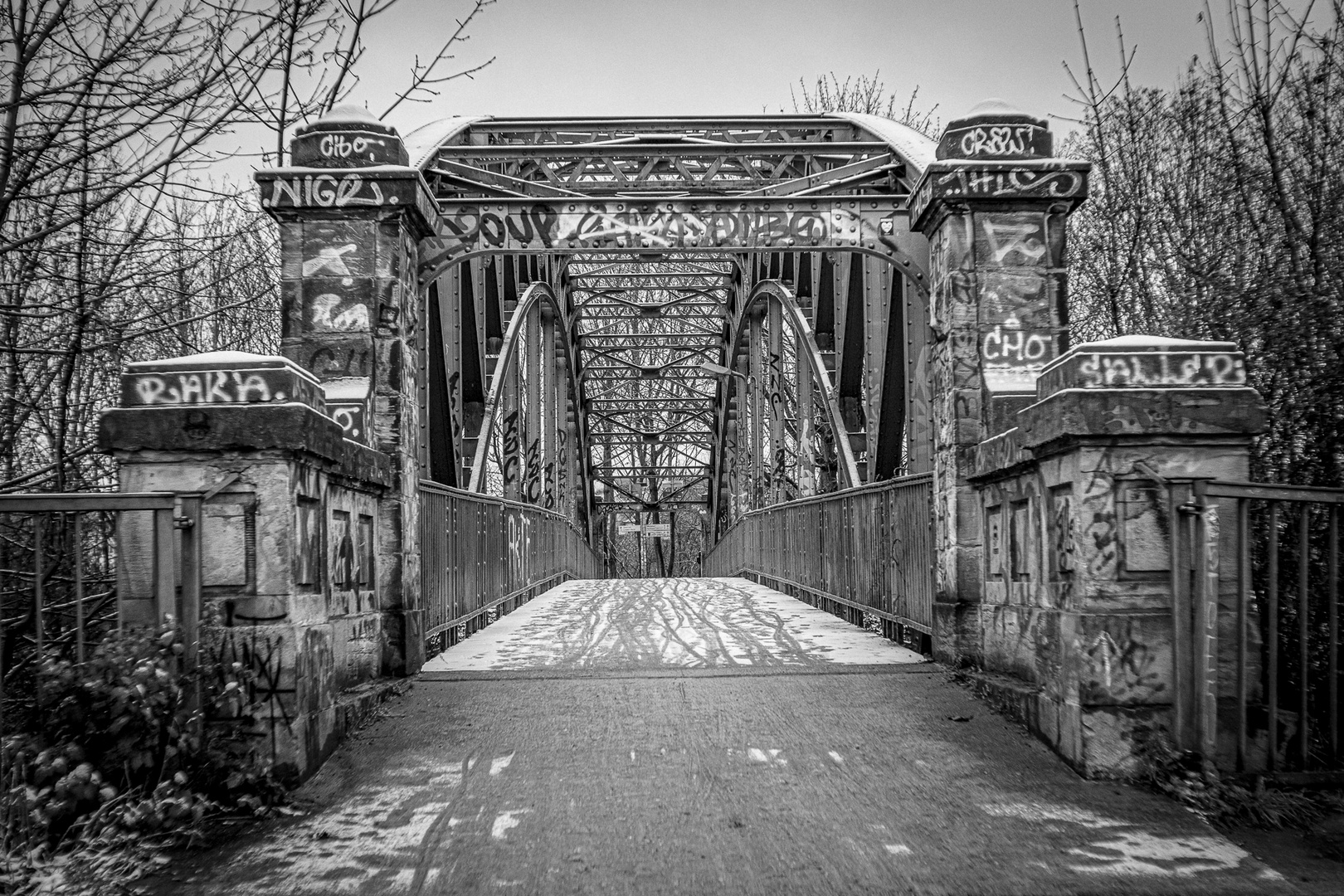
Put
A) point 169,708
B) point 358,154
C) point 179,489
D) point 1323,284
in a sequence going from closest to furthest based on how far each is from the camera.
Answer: point 169,708, point 179,489, point 1323,284, point 358,154

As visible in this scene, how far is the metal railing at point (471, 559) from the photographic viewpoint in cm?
789

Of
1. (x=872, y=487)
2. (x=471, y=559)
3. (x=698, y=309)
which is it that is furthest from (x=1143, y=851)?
(x=698, y=309)

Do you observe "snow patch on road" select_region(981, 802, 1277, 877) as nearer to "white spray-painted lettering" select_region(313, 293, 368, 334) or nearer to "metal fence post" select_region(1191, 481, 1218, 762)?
"metal fence post" select_region(1191, 481, 1218, 762)

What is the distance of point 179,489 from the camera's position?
4.45 metres

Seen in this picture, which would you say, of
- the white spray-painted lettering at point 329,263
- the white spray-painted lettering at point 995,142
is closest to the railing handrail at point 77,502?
the white spray-painted lettering at point 329,263

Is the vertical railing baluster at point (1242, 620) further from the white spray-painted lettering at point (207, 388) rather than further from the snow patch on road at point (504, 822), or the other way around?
the white spray-painted lettering at point (207, 388)

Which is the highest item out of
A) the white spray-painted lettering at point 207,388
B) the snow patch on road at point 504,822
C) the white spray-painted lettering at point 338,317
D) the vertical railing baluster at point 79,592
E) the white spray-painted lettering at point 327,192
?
the white spray-painted lettering at point 327,192

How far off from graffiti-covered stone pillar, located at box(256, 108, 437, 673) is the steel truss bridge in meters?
0.71

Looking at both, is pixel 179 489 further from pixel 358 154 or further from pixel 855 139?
pixel 855 139

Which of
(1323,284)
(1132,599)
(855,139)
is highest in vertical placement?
(855,139)

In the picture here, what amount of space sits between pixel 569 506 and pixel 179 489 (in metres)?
24.4

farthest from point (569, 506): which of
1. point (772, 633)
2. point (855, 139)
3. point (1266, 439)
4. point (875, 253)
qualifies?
point (1266, 439)

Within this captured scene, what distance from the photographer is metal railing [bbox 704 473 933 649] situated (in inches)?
309

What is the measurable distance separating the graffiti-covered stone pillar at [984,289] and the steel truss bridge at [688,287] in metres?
0.91
